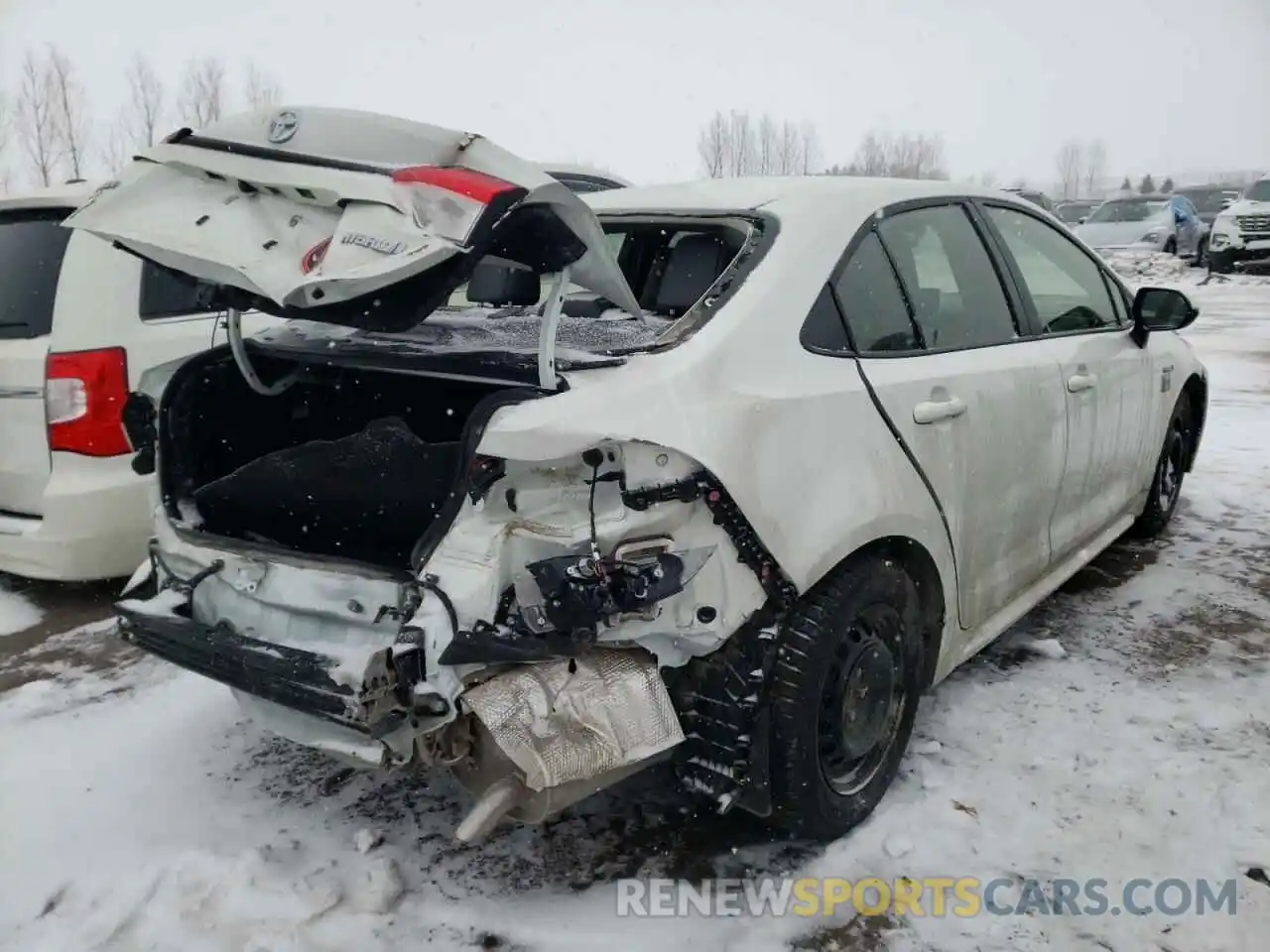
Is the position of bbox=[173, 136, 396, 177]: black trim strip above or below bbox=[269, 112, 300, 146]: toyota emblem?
below

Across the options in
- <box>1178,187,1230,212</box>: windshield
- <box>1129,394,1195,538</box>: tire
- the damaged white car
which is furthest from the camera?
<box>1178,187,1230,212</box>: windshield

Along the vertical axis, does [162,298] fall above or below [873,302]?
below

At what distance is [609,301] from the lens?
273 cm

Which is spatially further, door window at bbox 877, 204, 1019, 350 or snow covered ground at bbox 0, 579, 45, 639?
snow covered ground at bbox 0, 579, 45, 639

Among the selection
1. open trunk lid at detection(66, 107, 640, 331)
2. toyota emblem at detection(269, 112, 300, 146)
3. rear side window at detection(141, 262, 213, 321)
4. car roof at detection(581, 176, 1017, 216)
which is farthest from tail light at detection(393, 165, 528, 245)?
rear side window at detection(141, 262, 213, 321)

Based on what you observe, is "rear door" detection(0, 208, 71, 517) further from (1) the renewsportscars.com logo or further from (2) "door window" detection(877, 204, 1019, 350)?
(2) "door window" detection(877, 204, 1019, 350)

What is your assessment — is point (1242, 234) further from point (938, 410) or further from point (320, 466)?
point (320, 466)

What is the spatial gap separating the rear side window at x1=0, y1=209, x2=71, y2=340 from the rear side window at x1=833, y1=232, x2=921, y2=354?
310 centimetres

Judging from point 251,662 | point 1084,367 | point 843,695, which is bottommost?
point 843,695

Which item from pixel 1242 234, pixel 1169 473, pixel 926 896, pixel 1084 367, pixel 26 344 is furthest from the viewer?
pixel 1242 234

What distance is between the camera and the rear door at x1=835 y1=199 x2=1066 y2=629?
107 inches

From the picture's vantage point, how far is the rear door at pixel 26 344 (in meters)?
3.98

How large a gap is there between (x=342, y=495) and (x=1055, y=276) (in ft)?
8.99

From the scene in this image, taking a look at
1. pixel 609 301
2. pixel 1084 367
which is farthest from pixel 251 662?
pixel 1084 367
